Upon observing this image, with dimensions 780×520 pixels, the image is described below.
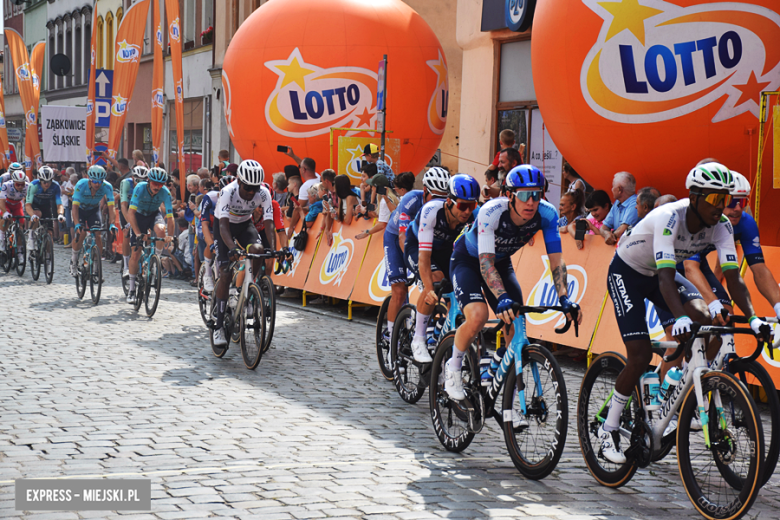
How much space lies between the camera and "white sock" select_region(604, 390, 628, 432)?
563 centimetres

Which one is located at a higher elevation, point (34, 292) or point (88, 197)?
point (88, 197)

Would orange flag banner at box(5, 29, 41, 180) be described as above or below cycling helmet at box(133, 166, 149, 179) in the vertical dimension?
above

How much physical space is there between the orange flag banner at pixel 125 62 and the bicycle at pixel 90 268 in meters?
10.2

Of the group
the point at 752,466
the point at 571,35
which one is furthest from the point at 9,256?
the point at 752,466

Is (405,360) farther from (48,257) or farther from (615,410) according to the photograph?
(48,257)

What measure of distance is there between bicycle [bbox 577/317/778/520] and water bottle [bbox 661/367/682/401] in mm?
35

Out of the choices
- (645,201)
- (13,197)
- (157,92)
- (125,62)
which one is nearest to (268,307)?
(645,201)

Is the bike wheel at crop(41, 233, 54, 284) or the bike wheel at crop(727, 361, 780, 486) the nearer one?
the bike wheel at crop(727, 361, 780, 486)

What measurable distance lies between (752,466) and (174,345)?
739 cm

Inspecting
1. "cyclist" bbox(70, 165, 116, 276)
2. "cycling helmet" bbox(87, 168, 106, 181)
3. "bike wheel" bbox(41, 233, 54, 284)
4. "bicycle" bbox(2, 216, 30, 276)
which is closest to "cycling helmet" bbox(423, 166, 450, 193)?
"cyclist" bbox(70, 165, 116, 276)

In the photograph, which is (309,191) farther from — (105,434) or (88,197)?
(105,434)

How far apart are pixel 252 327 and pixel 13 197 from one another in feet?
37.8

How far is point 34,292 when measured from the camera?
15.7m

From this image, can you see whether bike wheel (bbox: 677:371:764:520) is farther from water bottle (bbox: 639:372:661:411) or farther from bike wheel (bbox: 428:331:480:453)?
bike wheel (bbox: 428:331:480:453)
